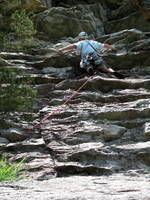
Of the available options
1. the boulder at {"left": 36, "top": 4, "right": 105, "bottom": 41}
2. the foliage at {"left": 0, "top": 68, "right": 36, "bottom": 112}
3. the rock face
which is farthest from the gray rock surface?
the boulder at {"left": 36, "top": 4, "right": 105, "bottom": 41}

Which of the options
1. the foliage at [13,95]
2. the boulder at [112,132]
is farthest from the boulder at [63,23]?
the boulder at [112,132]

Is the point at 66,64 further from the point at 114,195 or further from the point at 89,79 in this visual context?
the point at 114,195

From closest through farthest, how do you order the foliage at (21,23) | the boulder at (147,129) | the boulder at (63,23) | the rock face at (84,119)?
the rock face at (84,119) → the boulder at (147,129) → the foliage at (21,23) → the boulder at (63,23)

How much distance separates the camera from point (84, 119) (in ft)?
24.9

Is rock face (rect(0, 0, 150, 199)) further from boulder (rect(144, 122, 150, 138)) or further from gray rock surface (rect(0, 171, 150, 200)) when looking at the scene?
gray rock surface (rect(0, 171, 150, 200))

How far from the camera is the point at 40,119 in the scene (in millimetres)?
8102

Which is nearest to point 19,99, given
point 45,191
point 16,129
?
point 16,129

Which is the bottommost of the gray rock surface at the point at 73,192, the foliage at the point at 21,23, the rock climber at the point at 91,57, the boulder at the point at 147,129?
the boulder at the point at 147,129

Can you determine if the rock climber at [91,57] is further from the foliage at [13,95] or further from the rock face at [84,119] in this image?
the foliage at [13,95]

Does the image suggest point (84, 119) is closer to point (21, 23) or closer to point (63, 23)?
point (21, 23)

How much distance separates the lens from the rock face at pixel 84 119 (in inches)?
231

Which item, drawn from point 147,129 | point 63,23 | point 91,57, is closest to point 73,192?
point 147,129

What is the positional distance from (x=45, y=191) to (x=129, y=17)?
→ 49.9 ft

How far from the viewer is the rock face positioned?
5.86 meters
